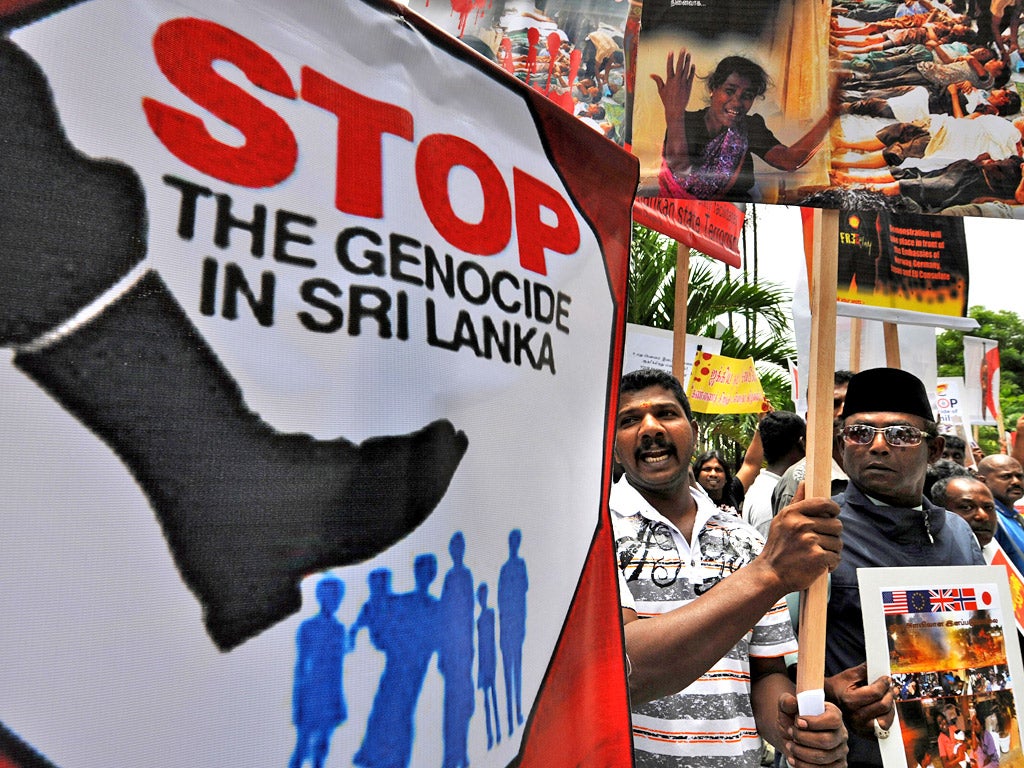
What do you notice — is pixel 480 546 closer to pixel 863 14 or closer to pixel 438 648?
pixel 438 648

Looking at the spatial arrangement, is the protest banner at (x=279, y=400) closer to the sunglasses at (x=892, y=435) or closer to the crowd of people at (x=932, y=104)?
the crowd of people at (x=932, y=104)

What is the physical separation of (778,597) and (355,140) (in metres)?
1.26

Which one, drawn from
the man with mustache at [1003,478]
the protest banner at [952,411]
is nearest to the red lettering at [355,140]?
the man with mustache at [1003,478]

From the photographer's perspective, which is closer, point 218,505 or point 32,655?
point 32,655

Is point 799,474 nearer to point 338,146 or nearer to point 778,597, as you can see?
point 778,597

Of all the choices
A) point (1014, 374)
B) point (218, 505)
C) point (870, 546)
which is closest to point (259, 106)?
point (218, 505)

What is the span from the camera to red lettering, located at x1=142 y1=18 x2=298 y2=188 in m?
0.86

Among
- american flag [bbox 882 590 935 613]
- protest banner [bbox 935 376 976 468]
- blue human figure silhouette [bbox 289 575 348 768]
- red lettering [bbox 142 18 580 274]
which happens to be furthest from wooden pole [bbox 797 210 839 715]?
protest banner [bbox 935 376 976 468]

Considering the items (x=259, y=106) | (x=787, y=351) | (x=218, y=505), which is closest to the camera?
(x=218, y=505)

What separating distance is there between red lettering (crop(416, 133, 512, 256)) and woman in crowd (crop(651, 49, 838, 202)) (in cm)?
89

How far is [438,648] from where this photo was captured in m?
1.01

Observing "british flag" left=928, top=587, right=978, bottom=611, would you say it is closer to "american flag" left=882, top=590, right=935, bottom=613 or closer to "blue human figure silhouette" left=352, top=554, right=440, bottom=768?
"american flag" left=882, top=590, right=935, bottom=613

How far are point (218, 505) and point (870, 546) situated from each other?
6.69ft

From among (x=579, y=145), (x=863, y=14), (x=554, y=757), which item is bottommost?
(x=554, y=757)
